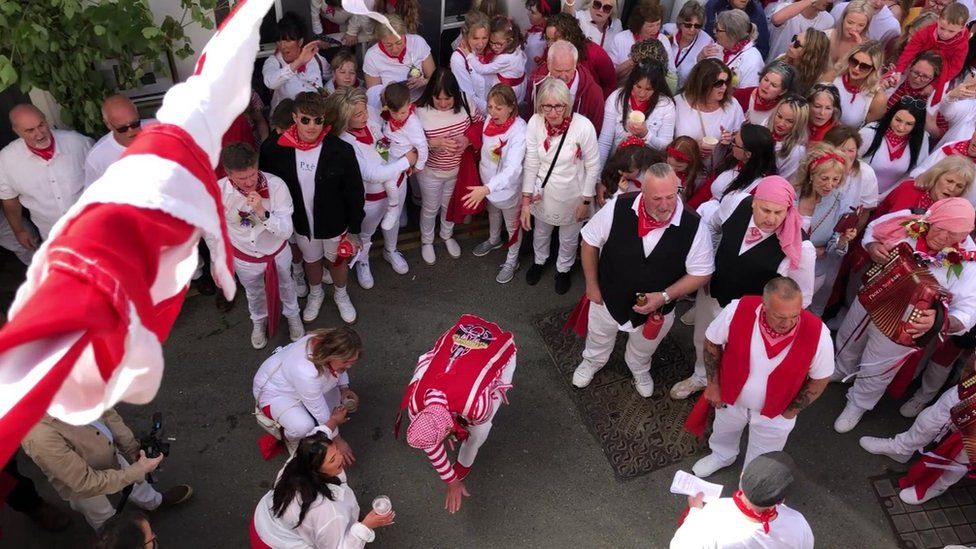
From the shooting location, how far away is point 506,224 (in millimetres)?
6449

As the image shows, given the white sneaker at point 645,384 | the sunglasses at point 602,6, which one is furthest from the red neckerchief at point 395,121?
the white sneaker at point 645,384

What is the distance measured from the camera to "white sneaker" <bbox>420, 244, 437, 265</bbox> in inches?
263

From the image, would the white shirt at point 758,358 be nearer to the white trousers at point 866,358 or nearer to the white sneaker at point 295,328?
the white trousers at point 866,358

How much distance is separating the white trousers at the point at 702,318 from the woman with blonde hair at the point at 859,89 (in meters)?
1.97

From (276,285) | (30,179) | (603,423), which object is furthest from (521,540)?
(30,179)

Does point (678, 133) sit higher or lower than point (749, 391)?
higher

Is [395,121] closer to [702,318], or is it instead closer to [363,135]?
[363,135]

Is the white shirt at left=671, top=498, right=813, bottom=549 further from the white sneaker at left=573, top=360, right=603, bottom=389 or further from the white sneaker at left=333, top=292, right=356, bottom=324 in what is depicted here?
the white sneaker at left=333, top=292, right=356, bottom=324

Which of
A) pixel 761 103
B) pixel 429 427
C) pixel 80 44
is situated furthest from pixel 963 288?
pixel 80 44

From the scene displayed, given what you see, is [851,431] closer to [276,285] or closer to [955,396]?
[955,396]

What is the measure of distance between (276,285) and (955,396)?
15.2 feet

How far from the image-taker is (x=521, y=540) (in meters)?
4.74

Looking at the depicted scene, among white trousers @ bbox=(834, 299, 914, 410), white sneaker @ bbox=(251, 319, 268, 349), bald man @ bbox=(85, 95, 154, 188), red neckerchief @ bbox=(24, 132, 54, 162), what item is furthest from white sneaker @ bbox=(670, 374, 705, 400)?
red neckerchief @ bbox=(24, 132, 54, 162)

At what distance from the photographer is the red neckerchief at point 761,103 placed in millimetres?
5828
